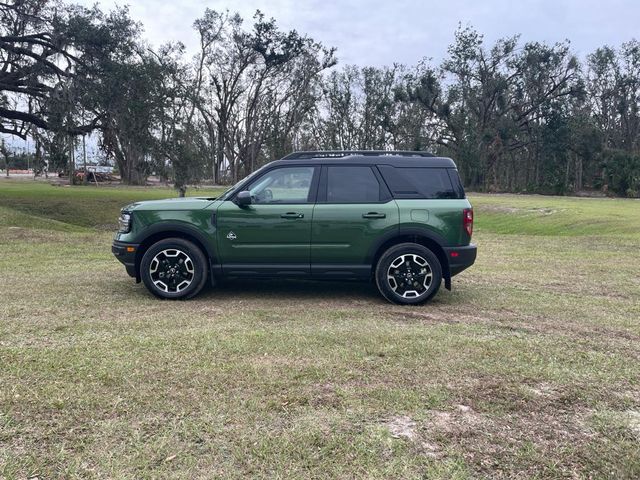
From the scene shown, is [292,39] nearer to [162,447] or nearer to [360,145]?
[360,145]

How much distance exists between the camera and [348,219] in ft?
20.6

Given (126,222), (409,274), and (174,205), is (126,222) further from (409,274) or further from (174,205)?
(409,274)

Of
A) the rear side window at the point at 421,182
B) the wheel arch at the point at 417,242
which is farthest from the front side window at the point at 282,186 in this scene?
the wheel arch at the point at 417,242

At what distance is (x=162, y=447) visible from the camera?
2.87m

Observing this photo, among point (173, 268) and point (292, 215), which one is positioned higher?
point (292, 215)

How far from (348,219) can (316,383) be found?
9.38ft

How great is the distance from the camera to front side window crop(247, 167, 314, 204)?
6.41 m

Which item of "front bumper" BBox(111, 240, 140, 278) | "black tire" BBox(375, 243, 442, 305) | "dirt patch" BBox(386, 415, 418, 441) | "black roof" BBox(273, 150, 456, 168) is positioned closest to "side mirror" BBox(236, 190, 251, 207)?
"black roof" BBox(273, 150, 456, 168)

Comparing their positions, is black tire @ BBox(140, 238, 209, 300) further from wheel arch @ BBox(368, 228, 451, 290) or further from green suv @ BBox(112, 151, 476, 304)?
wheel arch @ BBox(368, 228, 451, 290)

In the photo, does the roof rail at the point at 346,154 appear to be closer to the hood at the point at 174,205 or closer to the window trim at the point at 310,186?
the window trim at the point at 310,186

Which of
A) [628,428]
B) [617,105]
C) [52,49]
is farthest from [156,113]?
[617,105]

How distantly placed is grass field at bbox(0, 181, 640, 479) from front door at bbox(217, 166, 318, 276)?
1.49 feet

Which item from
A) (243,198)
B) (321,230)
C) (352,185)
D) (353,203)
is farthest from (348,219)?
(243,198)

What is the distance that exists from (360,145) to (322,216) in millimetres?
48582
